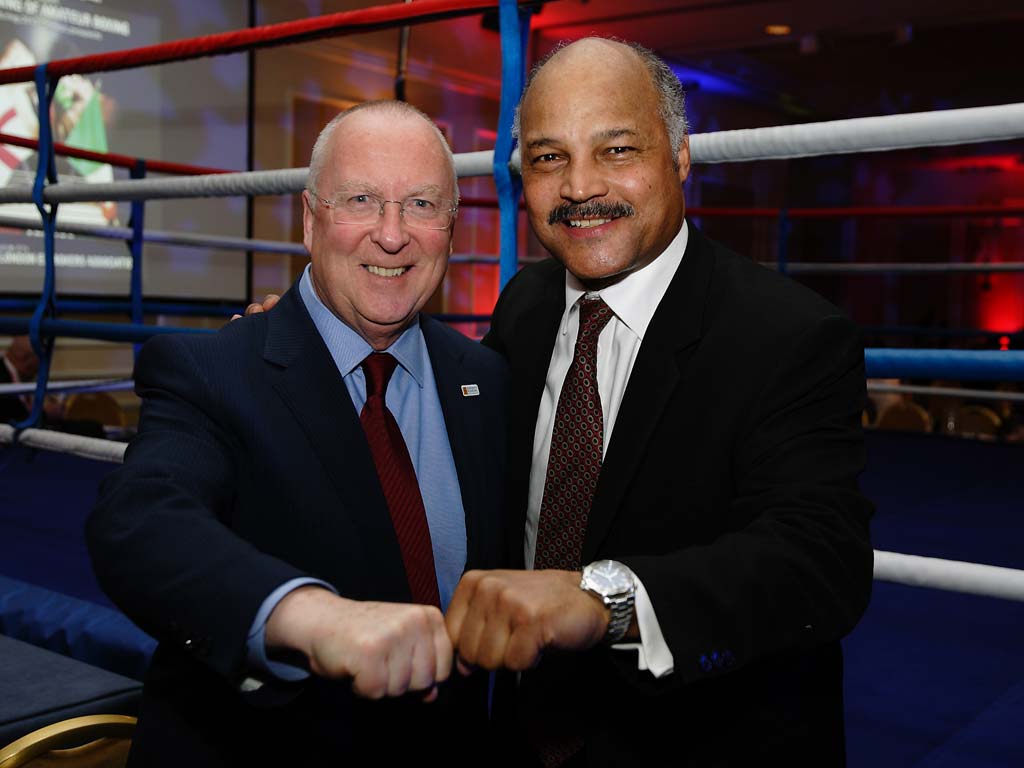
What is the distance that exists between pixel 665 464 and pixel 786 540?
0.21 metres

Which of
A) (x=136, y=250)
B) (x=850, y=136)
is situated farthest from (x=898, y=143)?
(x=136, y=250)

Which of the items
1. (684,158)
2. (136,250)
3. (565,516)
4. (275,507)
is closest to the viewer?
(275,507)

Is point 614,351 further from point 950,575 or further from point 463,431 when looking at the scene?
point 950,575

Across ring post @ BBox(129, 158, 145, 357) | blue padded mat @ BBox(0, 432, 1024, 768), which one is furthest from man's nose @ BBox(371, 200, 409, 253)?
ring post @ BBox(129, 158, 145, 357)

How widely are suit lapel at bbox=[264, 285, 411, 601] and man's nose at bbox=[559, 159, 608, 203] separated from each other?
0.34m

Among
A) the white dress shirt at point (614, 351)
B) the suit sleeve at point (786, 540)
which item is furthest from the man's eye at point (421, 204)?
the suit sleeve at point (786, 540)

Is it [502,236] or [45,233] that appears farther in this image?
[45,233]

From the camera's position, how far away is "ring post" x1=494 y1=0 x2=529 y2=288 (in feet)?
4.58

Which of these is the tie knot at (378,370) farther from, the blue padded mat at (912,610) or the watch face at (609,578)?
the blue padded mat at (912,610)

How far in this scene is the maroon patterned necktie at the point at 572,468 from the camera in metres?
1.08

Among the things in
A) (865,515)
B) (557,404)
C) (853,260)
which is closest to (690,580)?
(865,515)

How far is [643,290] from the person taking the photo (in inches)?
45.0

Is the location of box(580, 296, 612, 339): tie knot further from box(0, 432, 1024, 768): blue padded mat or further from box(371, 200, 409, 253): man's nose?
box(0, 432, 1024, 768): blue padded mat

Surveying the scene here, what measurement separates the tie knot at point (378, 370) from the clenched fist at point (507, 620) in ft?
1.43
